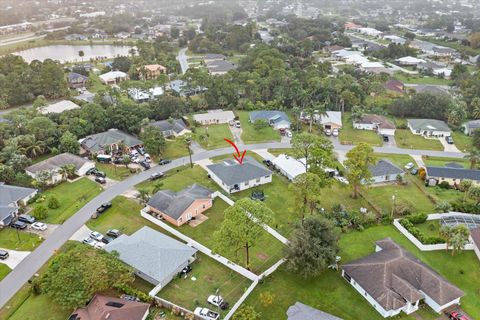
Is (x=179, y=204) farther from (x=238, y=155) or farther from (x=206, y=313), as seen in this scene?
(x=238, y=155)

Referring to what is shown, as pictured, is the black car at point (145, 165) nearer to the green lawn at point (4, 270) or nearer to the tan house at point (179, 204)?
the tan house at point (179, 204)

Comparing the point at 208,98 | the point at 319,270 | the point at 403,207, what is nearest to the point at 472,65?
the point at 208,98

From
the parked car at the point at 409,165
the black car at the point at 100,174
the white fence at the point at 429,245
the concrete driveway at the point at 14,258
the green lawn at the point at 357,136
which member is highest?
the concrete driveway at the point at 14,258

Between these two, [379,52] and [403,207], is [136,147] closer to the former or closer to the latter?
[403,207]

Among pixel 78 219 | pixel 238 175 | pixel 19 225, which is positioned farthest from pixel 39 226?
pixel 238 175

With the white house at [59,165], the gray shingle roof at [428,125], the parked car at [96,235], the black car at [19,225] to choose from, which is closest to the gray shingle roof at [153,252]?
the parked car at [96,235]
